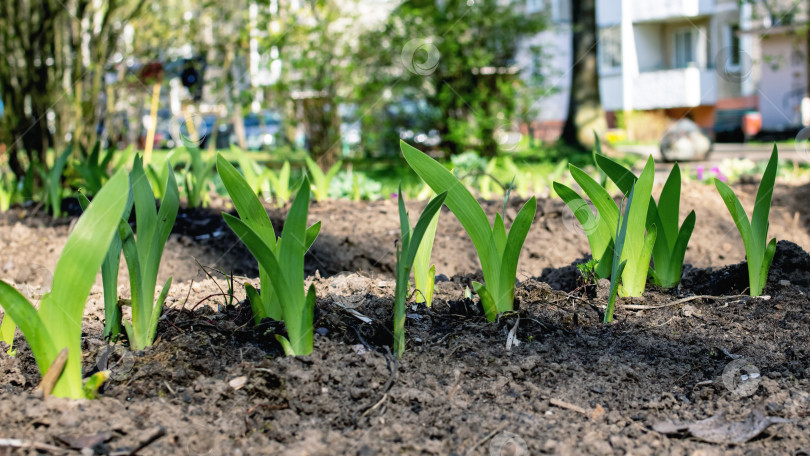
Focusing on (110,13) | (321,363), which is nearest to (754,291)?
(321,363)

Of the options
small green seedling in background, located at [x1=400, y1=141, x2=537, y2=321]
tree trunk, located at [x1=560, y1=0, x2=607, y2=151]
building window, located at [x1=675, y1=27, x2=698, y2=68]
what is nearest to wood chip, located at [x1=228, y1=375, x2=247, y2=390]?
small green seedling in background, located at [x1=400, y1=141, x2=537, y2=321]

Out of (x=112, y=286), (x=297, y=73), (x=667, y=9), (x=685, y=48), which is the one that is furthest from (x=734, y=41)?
(x=112, y=286)

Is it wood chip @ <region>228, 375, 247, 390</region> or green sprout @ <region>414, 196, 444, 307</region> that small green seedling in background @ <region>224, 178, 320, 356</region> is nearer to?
wood chip @ <region>228, 375, 247, 390</region>

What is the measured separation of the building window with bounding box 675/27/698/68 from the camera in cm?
2212

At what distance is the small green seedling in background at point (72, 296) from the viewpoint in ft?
4.03

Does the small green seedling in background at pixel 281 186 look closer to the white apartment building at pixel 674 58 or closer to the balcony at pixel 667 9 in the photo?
the white apartment building at pixel 674 58

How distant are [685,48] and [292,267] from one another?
23.3m

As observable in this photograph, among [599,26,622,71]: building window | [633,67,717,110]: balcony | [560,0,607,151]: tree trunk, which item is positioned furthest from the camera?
[599,26,622,71]: building window

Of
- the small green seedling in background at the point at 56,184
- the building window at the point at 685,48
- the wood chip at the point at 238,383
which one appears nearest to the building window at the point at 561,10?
the building window at the point at 685,48

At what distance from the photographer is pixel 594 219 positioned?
194 cm

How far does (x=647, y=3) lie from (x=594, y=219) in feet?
70.7

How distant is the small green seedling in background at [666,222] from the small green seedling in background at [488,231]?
1.15ft

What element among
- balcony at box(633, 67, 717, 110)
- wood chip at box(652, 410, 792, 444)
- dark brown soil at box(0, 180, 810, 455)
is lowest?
balcony at box(633, 67, 717, 110)

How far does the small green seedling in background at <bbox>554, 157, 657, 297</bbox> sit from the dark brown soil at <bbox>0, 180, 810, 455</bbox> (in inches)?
3.0
